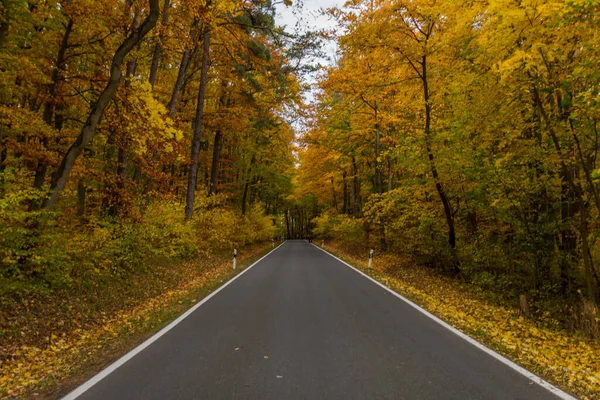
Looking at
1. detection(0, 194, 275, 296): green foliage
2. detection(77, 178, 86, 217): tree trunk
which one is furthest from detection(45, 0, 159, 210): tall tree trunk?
detection(77, 178, 86, 217): tree trunk

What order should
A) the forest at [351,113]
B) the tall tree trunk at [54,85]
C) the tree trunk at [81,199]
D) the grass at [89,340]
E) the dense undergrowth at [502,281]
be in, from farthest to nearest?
the tree trunk at [81,199] → the tall tree trunk at [54,85] → the dense undergrowth at [502,281] → the forest at [351,113] → the grass at [89,340]

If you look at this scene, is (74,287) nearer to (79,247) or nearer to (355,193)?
(79,247)

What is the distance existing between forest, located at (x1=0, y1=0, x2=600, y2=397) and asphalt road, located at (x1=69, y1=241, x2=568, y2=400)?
5.46 ft

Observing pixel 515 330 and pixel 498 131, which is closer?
pixel 515 330

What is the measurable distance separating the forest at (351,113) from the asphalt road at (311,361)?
5.46ft

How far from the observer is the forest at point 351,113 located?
7195 millimetres

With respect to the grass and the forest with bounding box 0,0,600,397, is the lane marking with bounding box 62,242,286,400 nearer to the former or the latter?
the grass

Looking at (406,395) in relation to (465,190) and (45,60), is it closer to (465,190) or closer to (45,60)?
(465,190)

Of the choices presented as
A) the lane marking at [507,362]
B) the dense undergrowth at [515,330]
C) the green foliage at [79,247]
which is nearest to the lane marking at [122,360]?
the green foliage at [79,247]

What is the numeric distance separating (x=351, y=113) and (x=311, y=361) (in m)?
16.1

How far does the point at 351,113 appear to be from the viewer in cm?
1903

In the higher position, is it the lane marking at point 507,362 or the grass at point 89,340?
the lane marking at point 507,362

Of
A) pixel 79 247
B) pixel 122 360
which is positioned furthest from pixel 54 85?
pixel 122 360

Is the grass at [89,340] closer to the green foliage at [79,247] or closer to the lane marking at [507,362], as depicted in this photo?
the green foliage at [79,247]
